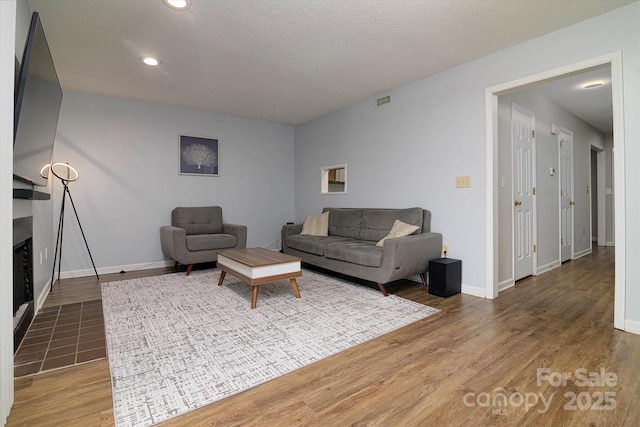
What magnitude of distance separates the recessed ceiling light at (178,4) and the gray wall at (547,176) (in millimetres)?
3171

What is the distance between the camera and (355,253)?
130 inches

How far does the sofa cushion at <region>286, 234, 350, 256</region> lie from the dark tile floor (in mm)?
2278

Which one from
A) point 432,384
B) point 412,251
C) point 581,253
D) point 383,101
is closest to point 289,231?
point 412,251

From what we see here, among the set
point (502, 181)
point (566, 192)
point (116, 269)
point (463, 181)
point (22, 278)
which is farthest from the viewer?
point (566, 192)

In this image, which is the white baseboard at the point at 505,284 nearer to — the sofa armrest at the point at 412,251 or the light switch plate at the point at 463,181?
the sofa armrest at the point at 412,251

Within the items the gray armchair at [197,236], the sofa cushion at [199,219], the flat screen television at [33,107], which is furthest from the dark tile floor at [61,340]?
the sofa cushion at [199,219]

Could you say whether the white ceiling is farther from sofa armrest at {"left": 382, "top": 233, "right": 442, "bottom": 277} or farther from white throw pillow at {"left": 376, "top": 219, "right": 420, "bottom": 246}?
sofa armrest at {"left": 382, "top": 233, "right": 442, "bottom": 277}

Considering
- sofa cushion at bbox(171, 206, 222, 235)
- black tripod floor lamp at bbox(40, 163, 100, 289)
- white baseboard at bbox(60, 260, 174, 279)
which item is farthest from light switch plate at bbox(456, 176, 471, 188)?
black tripod floor lamp at bbox(40, 163, 100, 289)

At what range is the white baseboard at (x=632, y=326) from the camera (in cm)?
221

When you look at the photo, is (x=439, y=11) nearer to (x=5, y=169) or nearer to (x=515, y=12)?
(x=515, y=12)

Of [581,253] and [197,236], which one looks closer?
[197,236]

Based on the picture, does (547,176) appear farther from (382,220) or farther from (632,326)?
(632,326)

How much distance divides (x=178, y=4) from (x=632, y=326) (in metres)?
4.06

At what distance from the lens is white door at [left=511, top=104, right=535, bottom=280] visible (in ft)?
11.9
